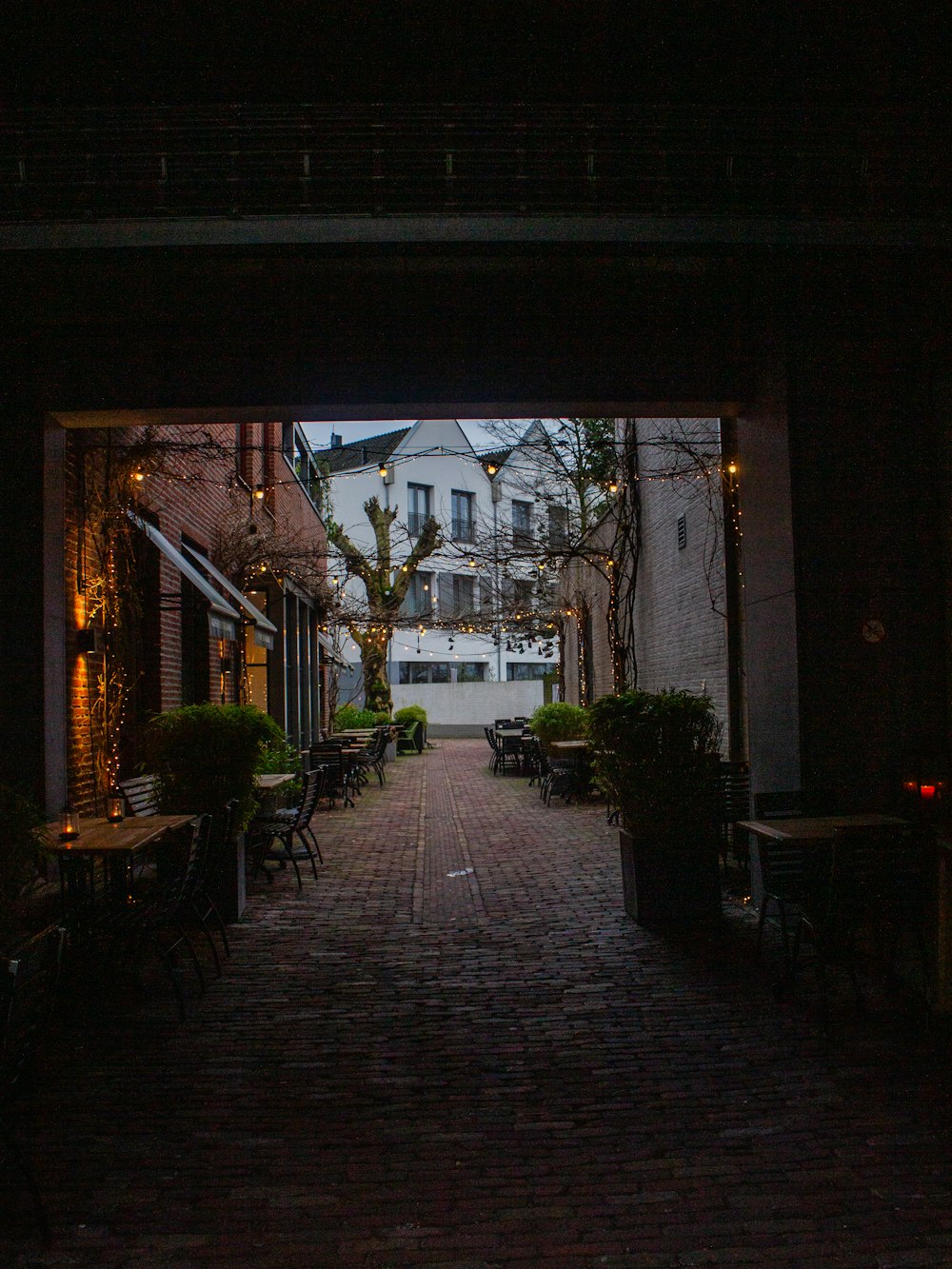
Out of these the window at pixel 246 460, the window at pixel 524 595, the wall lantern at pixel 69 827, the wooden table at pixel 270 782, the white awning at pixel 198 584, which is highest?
the window at pixel 246 460

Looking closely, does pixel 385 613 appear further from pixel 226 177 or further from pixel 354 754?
pixel 226 177

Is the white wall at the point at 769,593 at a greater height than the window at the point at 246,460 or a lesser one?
lesser

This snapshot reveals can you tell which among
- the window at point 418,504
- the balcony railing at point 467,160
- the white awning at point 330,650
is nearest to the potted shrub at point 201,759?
the balcony railing at point 467,160

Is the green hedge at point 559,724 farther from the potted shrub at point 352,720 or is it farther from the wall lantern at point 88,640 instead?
the wall lantern at point 88,640

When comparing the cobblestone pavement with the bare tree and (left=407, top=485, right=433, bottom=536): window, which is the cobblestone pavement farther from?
(left=407, top=485, right=433, bottom=536): window

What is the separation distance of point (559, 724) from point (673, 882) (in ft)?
33.1

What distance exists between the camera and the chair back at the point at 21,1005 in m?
3.12

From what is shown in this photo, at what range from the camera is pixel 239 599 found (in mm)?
13328

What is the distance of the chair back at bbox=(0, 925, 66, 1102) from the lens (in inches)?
123

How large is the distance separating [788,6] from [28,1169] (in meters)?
7.78

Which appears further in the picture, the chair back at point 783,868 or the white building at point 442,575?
the white building at point 442,575

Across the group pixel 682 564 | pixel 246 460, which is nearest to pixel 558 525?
pixel 246 460

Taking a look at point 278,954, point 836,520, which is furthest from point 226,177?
point 278,954

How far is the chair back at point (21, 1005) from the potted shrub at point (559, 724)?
13892mm
